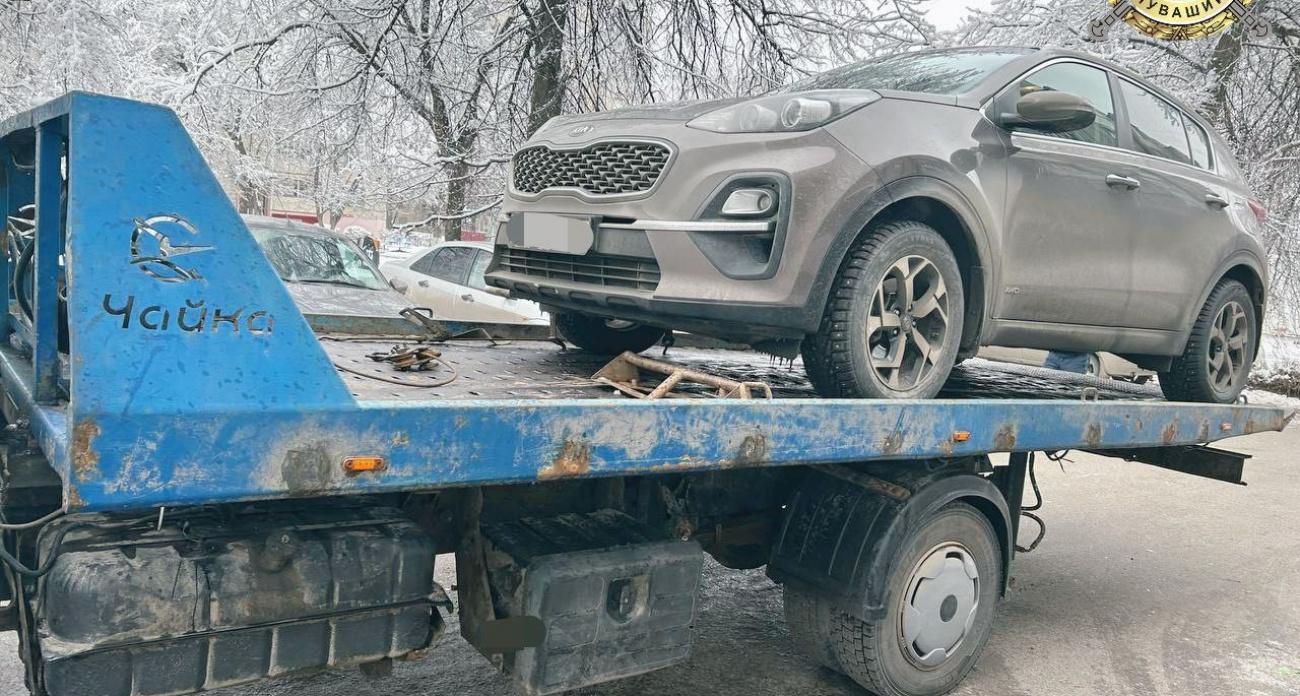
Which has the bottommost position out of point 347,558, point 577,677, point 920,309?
point 577,677

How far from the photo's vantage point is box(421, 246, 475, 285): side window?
1074cm

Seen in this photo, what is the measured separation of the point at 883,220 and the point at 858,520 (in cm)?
107

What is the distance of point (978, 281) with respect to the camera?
3.80 m

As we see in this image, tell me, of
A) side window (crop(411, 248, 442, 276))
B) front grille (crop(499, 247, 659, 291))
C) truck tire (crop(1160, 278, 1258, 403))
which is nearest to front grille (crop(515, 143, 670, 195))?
front grille (crop(499, 247, 659, 291))

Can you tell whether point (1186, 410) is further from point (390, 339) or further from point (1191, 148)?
point (390, 339)

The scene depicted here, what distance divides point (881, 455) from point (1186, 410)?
2098 millimetres

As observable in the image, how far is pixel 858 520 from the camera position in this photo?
3.56m

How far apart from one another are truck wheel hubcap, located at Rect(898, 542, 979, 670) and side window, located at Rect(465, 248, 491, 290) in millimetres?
7430

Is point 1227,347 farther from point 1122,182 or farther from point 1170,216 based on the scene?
point 1122,182

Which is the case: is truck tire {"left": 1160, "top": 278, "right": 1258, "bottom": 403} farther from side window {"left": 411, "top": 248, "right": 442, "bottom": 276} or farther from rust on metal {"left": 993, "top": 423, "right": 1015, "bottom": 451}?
side window {"left": 411, "top": 248, "right": 442, "bottom": 276}

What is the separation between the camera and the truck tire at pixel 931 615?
3.57m

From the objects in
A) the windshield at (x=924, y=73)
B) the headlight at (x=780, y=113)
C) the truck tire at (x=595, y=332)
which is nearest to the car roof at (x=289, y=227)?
the truck tire at (x=595, y=332)

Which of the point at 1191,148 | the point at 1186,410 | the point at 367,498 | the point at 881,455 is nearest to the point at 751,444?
the point at 881,455

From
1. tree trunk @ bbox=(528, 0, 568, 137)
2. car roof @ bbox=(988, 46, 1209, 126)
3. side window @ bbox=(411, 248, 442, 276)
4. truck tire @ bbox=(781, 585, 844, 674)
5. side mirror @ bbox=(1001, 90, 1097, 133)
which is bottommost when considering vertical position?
truck tire @ bbox=(781, 585, 844, 674)
